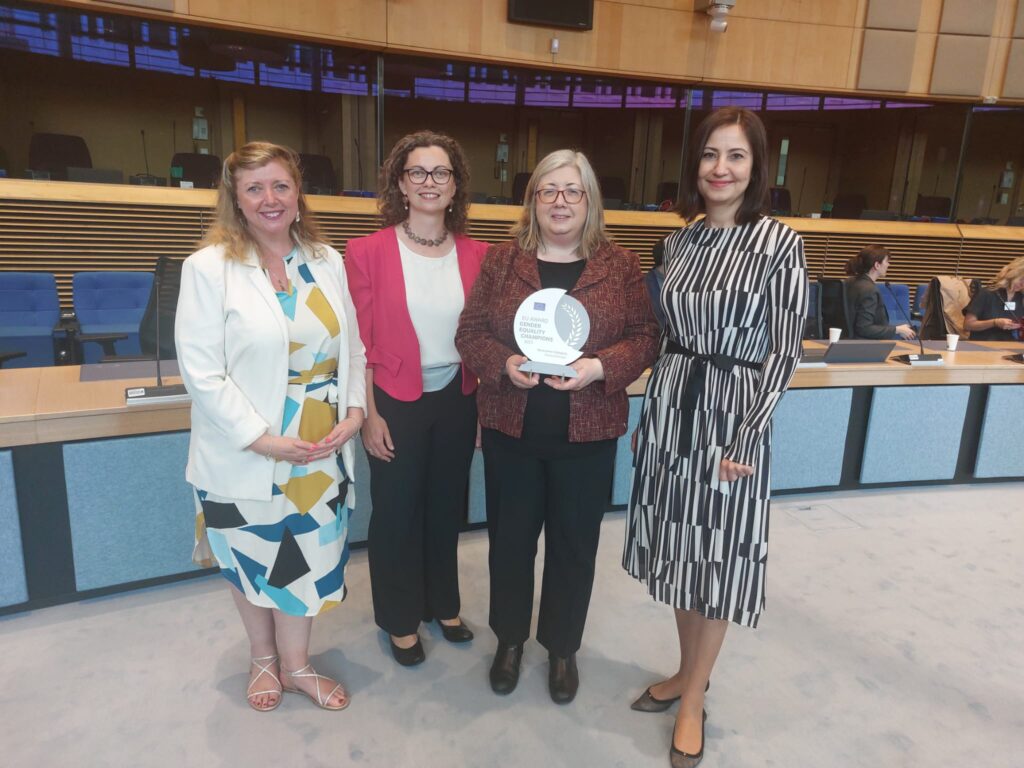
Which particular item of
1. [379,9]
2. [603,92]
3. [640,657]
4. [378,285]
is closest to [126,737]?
[378,285]

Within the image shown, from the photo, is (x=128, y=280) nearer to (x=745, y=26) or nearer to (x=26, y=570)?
(x=26, y=570)

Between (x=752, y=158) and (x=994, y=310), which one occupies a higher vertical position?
(x=752, y=158)

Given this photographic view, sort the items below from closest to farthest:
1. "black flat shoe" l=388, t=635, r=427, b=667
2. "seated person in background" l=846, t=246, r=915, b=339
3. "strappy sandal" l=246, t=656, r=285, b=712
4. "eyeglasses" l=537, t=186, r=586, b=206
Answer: "eyeglasses" l=537, t=186, r=586, b=206, "strappy sandal" l=246, t=656, r=285, b=712, "black flat shoe" l=388, t=635, r=427, b=667, "seated person in background" l=846, t=246, r=915, b=339

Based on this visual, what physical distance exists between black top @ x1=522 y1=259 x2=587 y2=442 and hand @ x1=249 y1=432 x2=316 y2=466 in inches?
22.6

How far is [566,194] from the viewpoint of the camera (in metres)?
1.70

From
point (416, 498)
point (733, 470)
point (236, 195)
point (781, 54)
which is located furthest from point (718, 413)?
point (781, 54)

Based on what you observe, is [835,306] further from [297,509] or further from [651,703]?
[297,509]

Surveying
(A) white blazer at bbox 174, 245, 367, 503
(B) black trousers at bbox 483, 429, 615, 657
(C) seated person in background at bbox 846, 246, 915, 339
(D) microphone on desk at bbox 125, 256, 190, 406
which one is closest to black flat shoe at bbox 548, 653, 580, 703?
(B) black trousers at bbox 483, 429, 615, 657

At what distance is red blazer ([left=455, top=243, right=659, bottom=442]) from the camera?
5.74 feet

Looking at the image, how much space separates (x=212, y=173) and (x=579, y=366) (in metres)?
6.15

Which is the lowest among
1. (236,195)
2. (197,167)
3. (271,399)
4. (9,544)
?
(9,544)

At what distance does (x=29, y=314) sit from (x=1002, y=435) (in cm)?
607

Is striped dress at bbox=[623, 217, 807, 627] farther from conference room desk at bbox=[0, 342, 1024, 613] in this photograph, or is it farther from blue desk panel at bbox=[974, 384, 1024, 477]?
blue desk panel at bbox=[974, 384, 1024, 477]

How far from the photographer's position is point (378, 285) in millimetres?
1915
